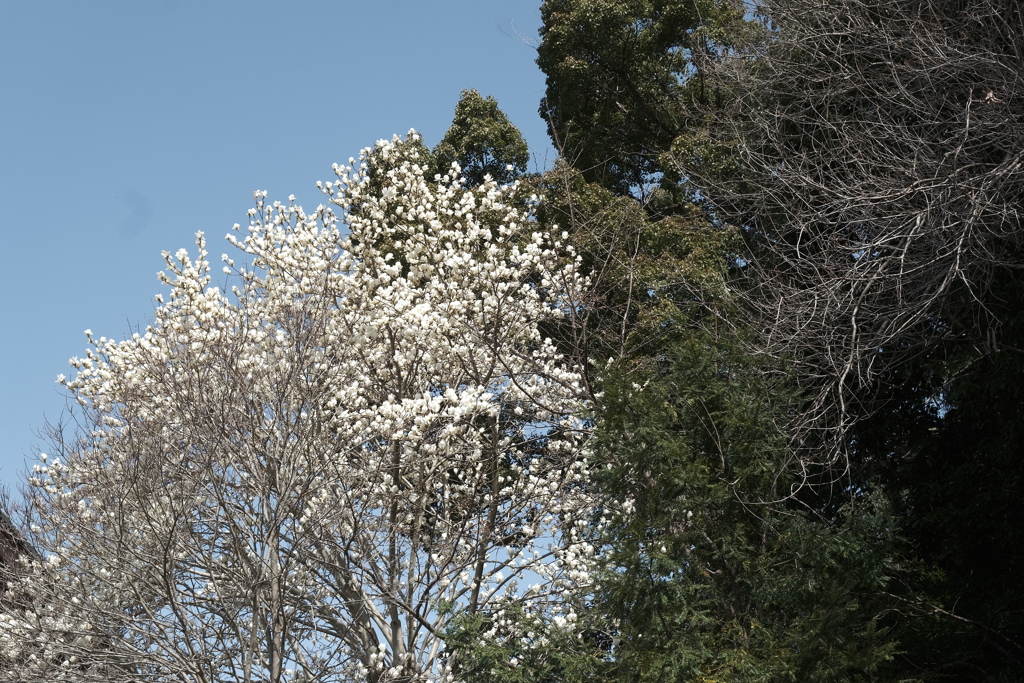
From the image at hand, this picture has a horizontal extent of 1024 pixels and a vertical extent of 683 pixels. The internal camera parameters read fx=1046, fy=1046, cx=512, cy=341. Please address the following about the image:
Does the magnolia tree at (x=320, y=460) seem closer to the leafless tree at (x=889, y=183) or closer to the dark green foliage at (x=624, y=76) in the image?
the leafless tree at (x=889, y=183)

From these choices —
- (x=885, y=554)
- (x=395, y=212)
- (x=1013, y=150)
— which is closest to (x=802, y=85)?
(x=1013, y=150)

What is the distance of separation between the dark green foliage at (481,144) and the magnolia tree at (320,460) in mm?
4374

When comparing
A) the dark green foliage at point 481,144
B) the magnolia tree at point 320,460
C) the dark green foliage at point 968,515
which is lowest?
the dark green foliage at point 968,515

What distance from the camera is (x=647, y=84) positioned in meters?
17.3

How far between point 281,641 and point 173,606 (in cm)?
95

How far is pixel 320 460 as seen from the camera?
928 centimetres

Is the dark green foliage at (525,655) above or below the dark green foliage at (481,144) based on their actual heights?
below

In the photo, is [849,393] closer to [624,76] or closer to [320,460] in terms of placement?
[320,460]

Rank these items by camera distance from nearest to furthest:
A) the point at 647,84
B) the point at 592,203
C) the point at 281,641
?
the point at 281,641 → the point at 592,203 → the point at 647,84

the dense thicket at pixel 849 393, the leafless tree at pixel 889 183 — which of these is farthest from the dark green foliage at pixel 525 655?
the leafless tree at pixel 889 183

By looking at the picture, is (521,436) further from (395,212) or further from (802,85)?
(802,85)

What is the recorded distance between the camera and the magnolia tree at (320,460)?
919 cm

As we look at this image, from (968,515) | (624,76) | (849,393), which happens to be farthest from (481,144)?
(968,515)

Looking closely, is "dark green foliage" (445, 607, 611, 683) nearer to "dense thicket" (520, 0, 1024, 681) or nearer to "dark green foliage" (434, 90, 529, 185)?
"dense thicket" (520, 0, 1024, 681)
